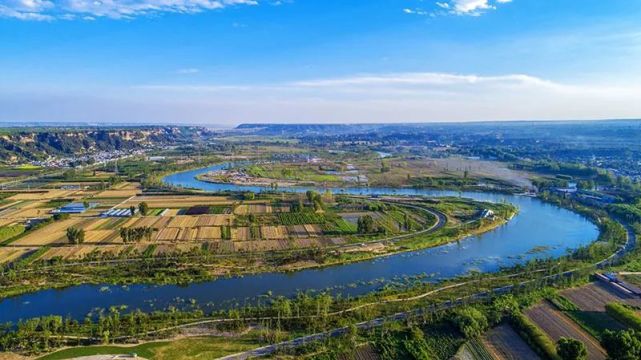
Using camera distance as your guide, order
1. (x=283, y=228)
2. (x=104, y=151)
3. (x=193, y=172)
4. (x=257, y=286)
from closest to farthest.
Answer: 1. (x=257, y=286)
2. (x=283, y=228)
3. (x=193, y=172)
4. (x=104, y=151)

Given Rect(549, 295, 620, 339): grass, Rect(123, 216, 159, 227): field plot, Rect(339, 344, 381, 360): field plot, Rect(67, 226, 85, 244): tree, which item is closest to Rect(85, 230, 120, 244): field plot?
Rect(67, 226, 85, 244): tree

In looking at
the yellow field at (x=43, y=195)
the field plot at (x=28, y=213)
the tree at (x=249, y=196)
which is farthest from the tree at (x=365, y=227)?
the yellow field at (x=43, y=195)

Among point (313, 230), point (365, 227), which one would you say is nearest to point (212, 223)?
point (313, 230)

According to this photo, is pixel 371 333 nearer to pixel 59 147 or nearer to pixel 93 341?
pixel 93 341

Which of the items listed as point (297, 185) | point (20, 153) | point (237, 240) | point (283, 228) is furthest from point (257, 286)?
point (20, 153)

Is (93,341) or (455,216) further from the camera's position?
(455,216)

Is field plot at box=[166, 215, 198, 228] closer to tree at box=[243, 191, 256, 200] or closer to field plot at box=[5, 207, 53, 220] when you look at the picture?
tree at box=[243, 191, 256, 200]
